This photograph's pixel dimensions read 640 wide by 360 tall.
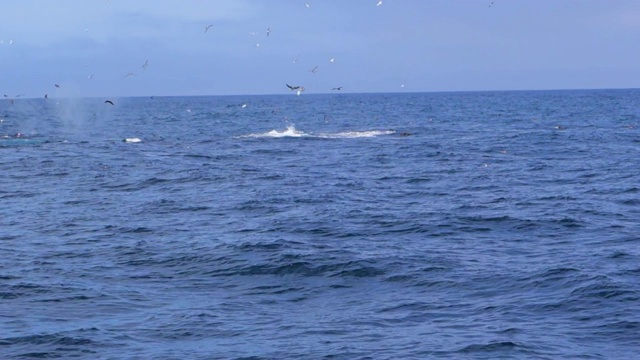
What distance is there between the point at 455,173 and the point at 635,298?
26.3 meters

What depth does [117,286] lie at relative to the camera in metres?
24.3

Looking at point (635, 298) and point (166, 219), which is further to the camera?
point (166, 219)

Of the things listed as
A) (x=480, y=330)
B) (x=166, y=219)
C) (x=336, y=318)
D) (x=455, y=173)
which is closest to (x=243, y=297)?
(x=336, y=318)

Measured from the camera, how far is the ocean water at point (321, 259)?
64.5 feet

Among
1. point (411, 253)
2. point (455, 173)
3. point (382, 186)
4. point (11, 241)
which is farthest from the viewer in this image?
point (455, 173)

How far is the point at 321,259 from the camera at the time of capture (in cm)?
2709

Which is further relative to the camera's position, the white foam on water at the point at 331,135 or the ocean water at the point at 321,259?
the white foam on water at the point at 331,135

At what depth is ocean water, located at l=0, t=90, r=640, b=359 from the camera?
19673 millimetres

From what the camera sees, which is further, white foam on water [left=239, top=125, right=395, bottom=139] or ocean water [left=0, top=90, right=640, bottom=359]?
white foam on water [left=239, top=125, right=395, bottom=139]

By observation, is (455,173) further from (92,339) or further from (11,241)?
(92,339)

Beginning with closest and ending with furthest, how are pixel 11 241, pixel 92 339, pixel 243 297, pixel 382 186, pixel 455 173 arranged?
pixel 92 339, pixel 243 297, pixel 11 241, pixel 382 186, pixel 455 173

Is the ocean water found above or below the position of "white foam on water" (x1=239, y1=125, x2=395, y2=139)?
below

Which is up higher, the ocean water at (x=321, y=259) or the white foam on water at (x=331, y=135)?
the white foam on water at (x=331, y=135)

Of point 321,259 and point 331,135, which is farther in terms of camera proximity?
point 331,135
